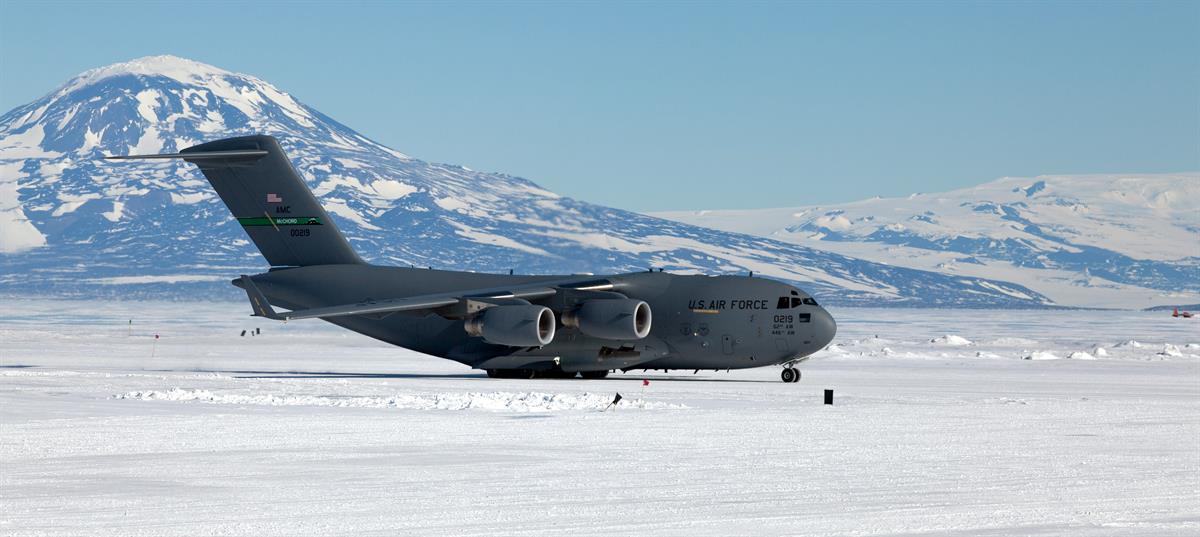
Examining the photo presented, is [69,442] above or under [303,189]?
under

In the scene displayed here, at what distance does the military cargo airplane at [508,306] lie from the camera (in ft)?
136

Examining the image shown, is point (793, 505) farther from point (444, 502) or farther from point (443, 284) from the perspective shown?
point (443, 284)

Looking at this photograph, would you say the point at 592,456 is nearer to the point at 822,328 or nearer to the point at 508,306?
the point at 822,328

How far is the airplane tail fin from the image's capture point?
4594cm

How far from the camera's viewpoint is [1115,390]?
3759 centimetres

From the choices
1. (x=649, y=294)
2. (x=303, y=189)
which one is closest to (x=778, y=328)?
(x=649, y=294)

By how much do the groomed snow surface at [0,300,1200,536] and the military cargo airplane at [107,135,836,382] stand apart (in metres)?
1.27

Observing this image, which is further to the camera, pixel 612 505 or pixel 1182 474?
pixel 1182 474

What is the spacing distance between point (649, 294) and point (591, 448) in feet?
66.8

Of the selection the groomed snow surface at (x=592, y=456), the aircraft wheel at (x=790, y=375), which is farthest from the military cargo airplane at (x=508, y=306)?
the groomed snow surface at (x=592, y=456)

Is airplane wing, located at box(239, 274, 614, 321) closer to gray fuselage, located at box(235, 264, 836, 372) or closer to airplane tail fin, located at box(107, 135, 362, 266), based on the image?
gray fuselage, located at box(235, 264, 836, 372)

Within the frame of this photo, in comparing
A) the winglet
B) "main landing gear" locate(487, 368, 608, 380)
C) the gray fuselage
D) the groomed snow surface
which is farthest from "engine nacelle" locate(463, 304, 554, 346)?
the winglet

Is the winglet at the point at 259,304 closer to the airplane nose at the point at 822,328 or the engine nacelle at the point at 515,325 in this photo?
the engine nacelle at the point at 515,325

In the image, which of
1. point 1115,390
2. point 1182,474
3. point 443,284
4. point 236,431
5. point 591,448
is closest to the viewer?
point 1182,474
